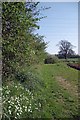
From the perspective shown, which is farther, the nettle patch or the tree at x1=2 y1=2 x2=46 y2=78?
the tree at x1=2 y1=2 x2=46 y2=78

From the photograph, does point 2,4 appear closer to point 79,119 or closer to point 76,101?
point 79,119

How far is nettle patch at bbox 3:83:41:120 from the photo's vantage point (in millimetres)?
5126

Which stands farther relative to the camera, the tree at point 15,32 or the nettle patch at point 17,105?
the tree at point 15,32

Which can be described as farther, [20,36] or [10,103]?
[20,36]

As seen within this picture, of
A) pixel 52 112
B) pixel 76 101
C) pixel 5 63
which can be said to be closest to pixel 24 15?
pixel 5 63

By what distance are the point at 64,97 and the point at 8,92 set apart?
10.5 feet

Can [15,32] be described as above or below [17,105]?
above

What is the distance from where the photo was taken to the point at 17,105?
18.0ft

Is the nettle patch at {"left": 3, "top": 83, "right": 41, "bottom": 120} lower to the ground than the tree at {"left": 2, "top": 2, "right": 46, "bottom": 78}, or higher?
lower

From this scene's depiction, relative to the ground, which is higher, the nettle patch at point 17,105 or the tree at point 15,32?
the tree at point 15,32

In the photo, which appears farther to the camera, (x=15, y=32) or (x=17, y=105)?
(x=15, y=32)

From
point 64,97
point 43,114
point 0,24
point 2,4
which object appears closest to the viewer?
point 2,4

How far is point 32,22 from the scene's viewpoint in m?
5.99

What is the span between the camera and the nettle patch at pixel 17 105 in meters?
5.13
